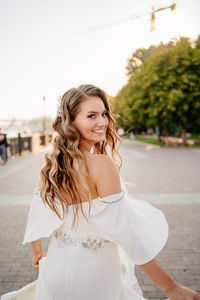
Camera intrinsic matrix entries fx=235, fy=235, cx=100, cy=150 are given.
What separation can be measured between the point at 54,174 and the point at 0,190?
694 centimetres

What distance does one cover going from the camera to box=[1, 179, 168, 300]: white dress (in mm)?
1353

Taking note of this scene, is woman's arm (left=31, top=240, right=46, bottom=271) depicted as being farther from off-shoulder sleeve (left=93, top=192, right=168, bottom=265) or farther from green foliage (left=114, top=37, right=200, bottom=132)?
green foliage (left=114, top=37, right=200, bottom=132)

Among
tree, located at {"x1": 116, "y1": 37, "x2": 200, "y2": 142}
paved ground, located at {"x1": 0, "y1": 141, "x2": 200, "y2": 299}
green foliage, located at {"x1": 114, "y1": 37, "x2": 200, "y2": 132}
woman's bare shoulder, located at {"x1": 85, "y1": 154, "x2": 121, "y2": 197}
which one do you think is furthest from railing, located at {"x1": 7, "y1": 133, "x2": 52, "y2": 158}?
woman's bare shoulder, located at {"x1": 85, "y1": 154, "x2": 121, "y2": 197}

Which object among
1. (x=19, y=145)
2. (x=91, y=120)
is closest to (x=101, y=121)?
(x=91, y=120)

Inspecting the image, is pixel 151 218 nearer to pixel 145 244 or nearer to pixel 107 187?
pixel 145 244

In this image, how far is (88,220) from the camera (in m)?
1.46

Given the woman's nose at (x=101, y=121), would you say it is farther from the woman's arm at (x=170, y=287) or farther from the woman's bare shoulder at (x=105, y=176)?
the woman's arm at (x=170, y=287)

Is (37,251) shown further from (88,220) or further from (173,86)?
(173,86)

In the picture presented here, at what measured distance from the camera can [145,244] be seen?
1371mm

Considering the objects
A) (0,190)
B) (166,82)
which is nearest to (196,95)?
(166,82)

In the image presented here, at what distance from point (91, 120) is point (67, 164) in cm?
32

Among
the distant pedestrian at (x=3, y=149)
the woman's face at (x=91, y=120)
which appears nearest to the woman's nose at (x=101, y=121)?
the woman's face at (x=91, y=120)

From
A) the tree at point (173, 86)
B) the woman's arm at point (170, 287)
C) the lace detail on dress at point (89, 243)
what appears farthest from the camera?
the tree at point (173, 86)

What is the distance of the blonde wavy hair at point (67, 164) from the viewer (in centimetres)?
138
